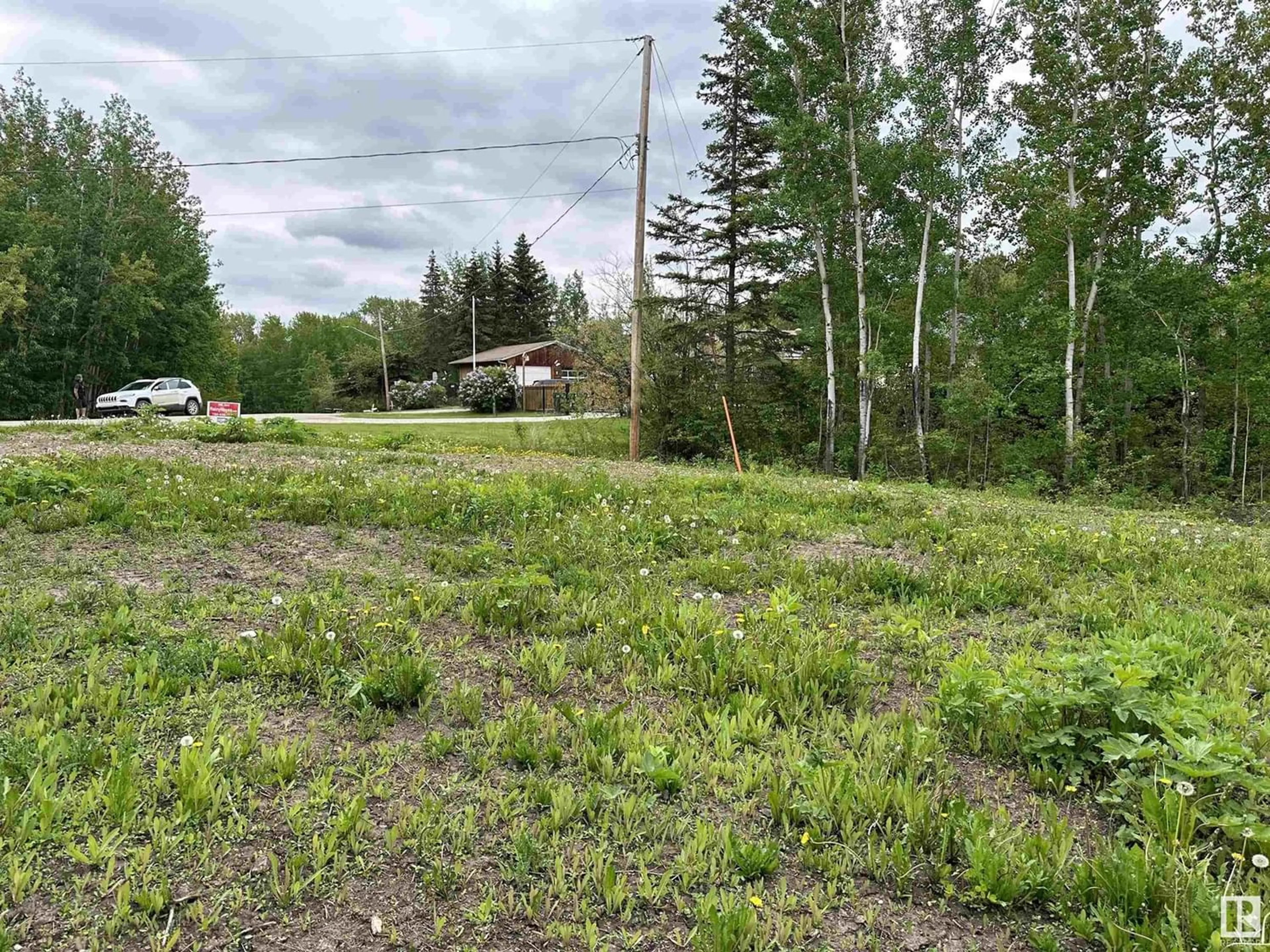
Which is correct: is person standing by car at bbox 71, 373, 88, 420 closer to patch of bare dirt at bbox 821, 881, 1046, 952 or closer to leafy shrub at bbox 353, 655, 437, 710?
leafy shrub at bbox 353, 655, 437, 710

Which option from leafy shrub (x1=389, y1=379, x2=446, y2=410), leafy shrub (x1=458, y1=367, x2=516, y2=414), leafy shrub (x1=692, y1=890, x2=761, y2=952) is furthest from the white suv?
leafy shrub (x1=692, y1=890, x2=761, y2=952)

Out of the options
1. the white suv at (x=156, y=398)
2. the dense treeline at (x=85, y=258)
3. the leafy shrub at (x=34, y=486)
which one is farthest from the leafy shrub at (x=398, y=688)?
the dense treeline at (x=85, y=258)

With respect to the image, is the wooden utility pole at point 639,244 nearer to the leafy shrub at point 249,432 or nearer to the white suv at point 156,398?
the leafy shrub at point 249,432

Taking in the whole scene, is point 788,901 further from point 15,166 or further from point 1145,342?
point 15,166

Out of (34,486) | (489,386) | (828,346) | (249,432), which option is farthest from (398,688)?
(489,386)

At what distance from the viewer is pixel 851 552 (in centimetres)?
525

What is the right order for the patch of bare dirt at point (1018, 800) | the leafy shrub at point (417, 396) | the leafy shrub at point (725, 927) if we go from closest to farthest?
the leafy shrub at point (725, 927)
the patch of bare dirt at point (1018, 800)
the leafy shrub at point (417, 396)

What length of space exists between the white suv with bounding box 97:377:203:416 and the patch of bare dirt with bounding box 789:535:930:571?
88.0 ft

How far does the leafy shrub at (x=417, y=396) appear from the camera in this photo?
153 feet

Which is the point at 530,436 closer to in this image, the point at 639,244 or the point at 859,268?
the point at 639,244

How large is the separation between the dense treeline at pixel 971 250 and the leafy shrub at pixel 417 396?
30.8 metres

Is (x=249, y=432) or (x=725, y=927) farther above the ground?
(x=249, y=432)

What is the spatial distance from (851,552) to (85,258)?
114ft

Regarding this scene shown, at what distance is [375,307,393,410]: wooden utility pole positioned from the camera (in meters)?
46.5
